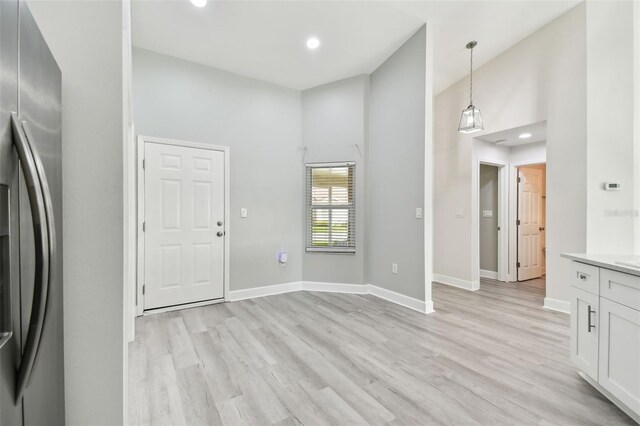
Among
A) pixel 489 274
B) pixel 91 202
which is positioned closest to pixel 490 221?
pixel 489 274

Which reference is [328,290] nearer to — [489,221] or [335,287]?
[335,287]

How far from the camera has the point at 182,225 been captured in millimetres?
3438

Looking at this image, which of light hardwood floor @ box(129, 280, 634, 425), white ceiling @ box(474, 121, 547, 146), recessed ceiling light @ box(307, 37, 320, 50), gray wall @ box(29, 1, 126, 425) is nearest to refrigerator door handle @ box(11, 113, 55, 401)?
gray wall @ box(29, 1, 126, 425)

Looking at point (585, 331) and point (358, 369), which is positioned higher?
point (585, 331)

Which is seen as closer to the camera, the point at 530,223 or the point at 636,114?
the point at 636,114

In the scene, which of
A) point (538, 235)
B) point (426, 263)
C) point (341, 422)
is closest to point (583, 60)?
point (426, 263)

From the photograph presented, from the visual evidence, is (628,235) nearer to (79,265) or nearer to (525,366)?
(525,366)

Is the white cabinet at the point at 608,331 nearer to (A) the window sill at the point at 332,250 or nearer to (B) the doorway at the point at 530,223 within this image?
(A) the window sill at the point at 332,250

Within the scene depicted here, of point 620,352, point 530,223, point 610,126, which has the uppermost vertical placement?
point 610,126

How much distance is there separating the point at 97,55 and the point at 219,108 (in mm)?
2682

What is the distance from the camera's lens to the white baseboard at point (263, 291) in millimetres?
3764

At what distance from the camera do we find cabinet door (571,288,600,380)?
1.75 m

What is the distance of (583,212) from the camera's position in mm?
3100

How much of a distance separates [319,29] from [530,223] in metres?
4.73
